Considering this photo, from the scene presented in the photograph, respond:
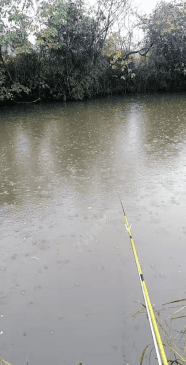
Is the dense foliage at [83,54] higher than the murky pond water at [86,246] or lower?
higher

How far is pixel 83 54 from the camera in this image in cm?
1661

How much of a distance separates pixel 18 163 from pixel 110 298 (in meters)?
4.49

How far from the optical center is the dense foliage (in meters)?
14.5

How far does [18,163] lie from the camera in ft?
21.6

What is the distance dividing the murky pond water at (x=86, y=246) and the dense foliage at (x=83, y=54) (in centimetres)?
923

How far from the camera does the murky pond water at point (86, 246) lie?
2342mm

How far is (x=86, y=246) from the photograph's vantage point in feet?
11.4

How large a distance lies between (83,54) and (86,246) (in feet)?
49.7

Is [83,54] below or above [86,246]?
above

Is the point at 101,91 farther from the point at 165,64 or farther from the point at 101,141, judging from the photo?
the point at 101,141

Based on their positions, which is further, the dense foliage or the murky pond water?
the dense foliage

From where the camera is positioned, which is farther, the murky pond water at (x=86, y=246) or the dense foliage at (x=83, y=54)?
the dense foliage at (x=83, y=54)

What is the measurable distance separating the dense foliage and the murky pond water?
923 cm

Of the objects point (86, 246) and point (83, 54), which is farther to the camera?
point (83, 54)
